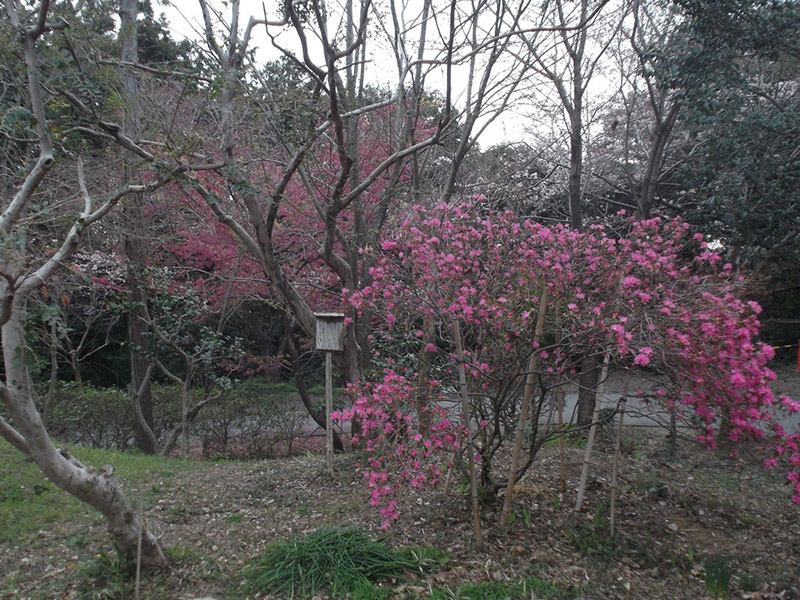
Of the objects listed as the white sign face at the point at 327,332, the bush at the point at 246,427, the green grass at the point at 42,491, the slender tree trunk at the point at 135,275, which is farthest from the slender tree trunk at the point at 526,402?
the bush at the point at 246,427

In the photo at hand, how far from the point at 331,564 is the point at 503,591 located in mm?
949

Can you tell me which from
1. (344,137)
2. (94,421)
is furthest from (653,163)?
(94,421)

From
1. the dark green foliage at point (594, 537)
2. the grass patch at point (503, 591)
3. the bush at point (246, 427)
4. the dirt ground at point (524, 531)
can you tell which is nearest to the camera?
the grass patch at point (503, 591)

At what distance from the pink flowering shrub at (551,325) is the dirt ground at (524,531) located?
44cm

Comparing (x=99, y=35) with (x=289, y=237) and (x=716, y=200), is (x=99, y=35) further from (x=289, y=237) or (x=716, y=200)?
(x=716, y=200)

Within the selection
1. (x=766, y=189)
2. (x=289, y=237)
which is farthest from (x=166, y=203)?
(x=766, y=189)

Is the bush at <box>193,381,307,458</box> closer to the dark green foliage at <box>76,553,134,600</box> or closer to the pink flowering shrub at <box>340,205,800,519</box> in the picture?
the pink flowering shrub at <box>340,205,800,519</box>

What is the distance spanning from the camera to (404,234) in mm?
4047

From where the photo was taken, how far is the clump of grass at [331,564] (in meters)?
3.36

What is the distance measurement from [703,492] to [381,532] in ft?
8.96

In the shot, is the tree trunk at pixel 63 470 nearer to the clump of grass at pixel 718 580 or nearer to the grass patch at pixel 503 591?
the grass patch at pixel 503 591

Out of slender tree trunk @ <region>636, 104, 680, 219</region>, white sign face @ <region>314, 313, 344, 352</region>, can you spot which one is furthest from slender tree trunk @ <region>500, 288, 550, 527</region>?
slender tree trunk @ <region>636, 104, 680, 219</region>

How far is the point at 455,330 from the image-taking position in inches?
148

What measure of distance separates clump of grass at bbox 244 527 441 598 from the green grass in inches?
75.9
